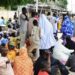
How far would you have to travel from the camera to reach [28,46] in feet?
34.0

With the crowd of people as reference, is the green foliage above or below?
below

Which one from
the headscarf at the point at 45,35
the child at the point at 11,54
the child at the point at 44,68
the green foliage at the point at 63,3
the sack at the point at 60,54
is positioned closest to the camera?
the child at the point at 44,68

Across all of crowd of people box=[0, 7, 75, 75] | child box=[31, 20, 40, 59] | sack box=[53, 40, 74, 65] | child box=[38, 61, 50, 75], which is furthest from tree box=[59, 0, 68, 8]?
child box=[38, 61, 50, 75]

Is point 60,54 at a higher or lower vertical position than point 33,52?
lower

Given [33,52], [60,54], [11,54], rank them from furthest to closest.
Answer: [60,54], [33,52], [11,54]

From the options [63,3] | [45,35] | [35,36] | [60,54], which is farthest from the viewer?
[63,3]

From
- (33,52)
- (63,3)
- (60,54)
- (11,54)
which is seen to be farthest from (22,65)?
(63,3)

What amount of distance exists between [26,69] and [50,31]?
97.7 inches

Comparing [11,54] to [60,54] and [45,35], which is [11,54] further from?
[60,54]

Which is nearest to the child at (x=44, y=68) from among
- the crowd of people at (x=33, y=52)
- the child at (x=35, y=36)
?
the crowd of people at (x=33, y=52)

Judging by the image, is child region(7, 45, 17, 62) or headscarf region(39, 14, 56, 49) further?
headscarf region(39, 14, 56, 49)

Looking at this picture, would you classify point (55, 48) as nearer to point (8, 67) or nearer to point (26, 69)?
point (26, 69)

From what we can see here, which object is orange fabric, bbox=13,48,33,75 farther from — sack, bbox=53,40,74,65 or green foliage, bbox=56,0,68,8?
green foliage, bbox=56,0,68,8

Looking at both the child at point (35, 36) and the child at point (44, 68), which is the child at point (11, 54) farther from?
the child at point (44, 68)
